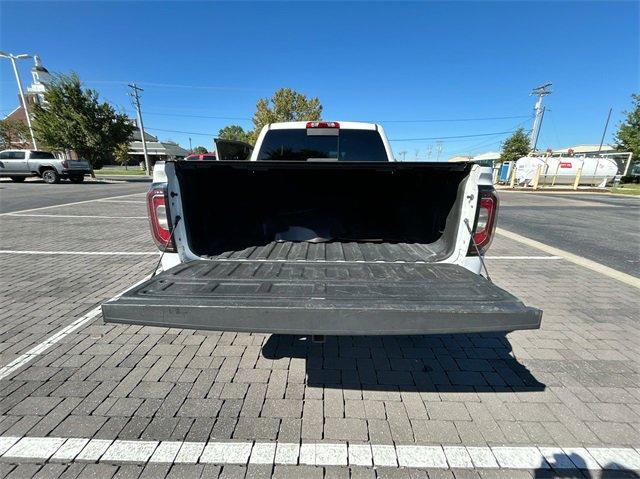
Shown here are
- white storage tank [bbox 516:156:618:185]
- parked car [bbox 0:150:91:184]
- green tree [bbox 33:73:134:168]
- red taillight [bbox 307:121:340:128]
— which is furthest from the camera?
white storage tank [bbox 516:156:618:185]

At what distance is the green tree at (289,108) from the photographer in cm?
3238

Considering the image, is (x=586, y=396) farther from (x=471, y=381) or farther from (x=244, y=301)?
(x=244, y=301)

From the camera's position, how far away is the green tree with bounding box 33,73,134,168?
23406mm

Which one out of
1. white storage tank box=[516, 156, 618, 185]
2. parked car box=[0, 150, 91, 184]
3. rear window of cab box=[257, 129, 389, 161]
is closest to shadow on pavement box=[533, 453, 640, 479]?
rear window of cab box=[257, 129, 389, 161]

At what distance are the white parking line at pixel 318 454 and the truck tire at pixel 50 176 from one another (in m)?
26.6

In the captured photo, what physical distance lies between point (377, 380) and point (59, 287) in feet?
15.0

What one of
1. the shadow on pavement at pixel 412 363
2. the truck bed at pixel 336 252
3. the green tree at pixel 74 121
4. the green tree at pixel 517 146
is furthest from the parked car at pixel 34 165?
the green tree at pixel 517 146

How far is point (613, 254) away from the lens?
6.60 metres

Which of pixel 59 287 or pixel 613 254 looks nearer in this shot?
pixel 59 287

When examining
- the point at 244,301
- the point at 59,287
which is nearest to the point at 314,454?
the point at 244,301

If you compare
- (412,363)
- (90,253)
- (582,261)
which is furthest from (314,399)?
(582,261)

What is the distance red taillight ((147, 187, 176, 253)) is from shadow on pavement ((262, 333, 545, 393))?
1.38 meters

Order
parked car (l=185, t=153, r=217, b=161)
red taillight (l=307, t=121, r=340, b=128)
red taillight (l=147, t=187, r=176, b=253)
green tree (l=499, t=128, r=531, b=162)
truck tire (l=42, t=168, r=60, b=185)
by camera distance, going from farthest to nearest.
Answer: green tree (l=499, t=128, r=531, b=162) < truck tire (l=42, t=168, r=60, b=185) < red taillight (l=307, t=121, r=340, b=128) < parked car (l=185, t=153, r=217, b=161) < red taillight (l=147, t=187, r=176, b=253)

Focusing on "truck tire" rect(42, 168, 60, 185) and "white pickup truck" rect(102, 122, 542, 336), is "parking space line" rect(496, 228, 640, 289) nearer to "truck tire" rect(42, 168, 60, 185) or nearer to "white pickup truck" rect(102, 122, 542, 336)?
"white pickup truck" rect(102, 122, 542, 336)
